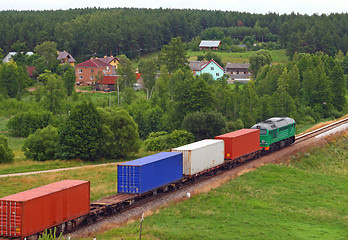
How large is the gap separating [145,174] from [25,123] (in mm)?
50024

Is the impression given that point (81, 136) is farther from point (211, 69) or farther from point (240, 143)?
point (211, 69)

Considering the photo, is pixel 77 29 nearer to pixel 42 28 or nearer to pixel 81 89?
pixel 42 28

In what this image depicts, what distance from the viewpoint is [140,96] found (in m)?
115

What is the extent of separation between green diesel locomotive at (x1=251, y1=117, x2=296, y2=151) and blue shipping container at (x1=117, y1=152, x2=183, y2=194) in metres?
21.1

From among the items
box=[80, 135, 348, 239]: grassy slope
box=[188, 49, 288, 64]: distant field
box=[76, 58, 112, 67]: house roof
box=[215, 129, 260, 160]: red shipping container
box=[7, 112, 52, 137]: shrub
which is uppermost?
box=[188, 49, 288, 64]: distant field

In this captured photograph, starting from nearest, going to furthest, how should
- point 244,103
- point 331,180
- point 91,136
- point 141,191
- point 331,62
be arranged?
1. point 141,191
2. point 331,180
3. point 91,136
4. point 244,103
5. point 331,62

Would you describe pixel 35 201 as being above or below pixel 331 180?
above

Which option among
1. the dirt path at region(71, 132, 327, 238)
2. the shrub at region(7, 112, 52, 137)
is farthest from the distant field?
the dirt path at region(71, 132, 327, 238)

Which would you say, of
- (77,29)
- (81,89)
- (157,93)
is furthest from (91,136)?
(77,29)

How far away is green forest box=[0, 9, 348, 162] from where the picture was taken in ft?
203

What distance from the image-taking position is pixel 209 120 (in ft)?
219

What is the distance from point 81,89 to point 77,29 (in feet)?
197

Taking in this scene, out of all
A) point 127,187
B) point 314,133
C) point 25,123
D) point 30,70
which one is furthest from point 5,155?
point 30,70

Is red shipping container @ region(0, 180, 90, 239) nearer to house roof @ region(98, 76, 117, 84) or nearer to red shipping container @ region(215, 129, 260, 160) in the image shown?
red shipping container @ region(215, 129, 260, 160)
